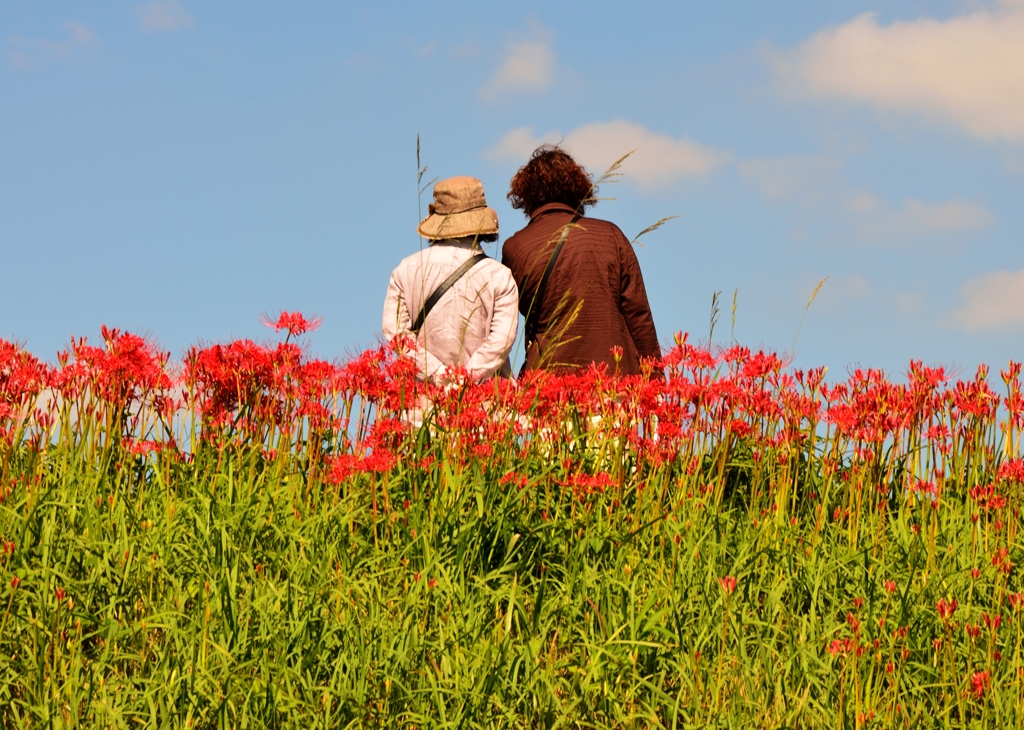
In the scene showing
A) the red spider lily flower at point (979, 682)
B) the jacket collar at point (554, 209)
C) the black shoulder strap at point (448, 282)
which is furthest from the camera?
the jacket collar at point (554, 209)

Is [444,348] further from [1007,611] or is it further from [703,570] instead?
[1007,611]

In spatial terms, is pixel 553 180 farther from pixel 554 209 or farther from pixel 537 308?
pixel 537 308

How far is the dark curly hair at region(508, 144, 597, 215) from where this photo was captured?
292 inches

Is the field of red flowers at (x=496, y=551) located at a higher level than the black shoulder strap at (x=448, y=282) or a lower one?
lower

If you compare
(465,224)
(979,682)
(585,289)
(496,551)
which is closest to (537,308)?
(585,289)

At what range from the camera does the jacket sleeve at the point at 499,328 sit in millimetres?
6305

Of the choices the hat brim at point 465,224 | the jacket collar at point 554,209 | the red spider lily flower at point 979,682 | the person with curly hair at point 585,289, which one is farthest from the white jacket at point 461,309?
the red spider lily flower at point 979,682

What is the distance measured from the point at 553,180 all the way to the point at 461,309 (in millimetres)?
1525

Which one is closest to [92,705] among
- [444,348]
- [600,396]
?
[600,396]

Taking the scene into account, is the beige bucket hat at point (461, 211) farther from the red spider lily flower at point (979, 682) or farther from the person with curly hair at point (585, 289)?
the red spider lily flower at point (979, 682)

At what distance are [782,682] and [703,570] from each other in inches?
24.5

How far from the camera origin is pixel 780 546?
15.4ft

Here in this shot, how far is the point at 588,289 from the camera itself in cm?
703

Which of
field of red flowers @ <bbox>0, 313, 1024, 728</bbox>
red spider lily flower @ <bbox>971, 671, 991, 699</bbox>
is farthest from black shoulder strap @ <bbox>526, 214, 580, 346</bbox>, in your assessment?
red spider lily flower @ <bbox>971, 671, 991, 699</bbox>
